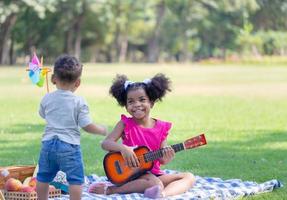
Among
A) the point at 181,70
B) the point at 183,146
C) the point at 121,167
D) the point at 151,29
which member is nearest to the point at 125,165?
the point at 121,167

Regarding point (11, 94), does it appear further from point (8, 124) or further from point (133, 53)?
point (133, 53)

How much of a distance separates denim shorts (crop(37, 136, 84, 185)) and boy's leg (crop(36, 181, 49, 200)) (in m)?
0.13

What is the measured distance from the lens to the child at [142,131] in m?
6.73

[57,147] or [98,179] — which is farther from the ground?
[57,147]

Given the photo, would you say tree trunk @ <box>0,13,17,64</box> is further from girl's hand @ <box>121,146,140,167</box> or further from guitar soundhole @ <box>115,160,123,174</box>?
girl's hand @ <box>121,146,140,167</box>

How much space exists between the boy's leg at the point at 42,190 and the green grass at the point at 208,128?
199cm

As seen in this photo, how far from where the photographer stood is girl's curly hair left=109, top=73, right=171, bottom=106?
6918mm

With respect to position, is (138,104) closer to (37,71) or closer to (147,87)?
(147,87)

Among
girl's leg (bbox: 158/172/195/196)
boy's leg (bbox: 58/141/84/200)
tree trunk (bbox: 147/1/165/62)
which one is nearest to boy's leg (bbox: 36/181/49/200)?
boy's leg (bbox: 58/141/84/200)

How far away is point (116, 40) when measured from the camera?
7881 cm

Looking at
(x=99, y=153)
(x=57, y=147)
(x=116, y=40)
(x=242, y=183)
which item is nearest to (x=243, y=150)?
(x=99, y=153)

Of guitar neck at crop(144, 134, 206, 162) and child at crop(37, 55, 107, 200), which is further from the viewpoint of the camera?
guitar neck at crop(144, 134, 206, 162)

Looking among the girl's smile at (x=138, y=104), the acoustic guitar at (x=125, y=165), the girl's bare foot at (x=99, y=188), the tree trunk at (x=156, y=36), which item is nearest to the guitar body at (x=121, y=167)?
the acoustic guitar at (x=125, y=165)

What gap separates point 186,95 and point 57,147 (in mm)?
16439
